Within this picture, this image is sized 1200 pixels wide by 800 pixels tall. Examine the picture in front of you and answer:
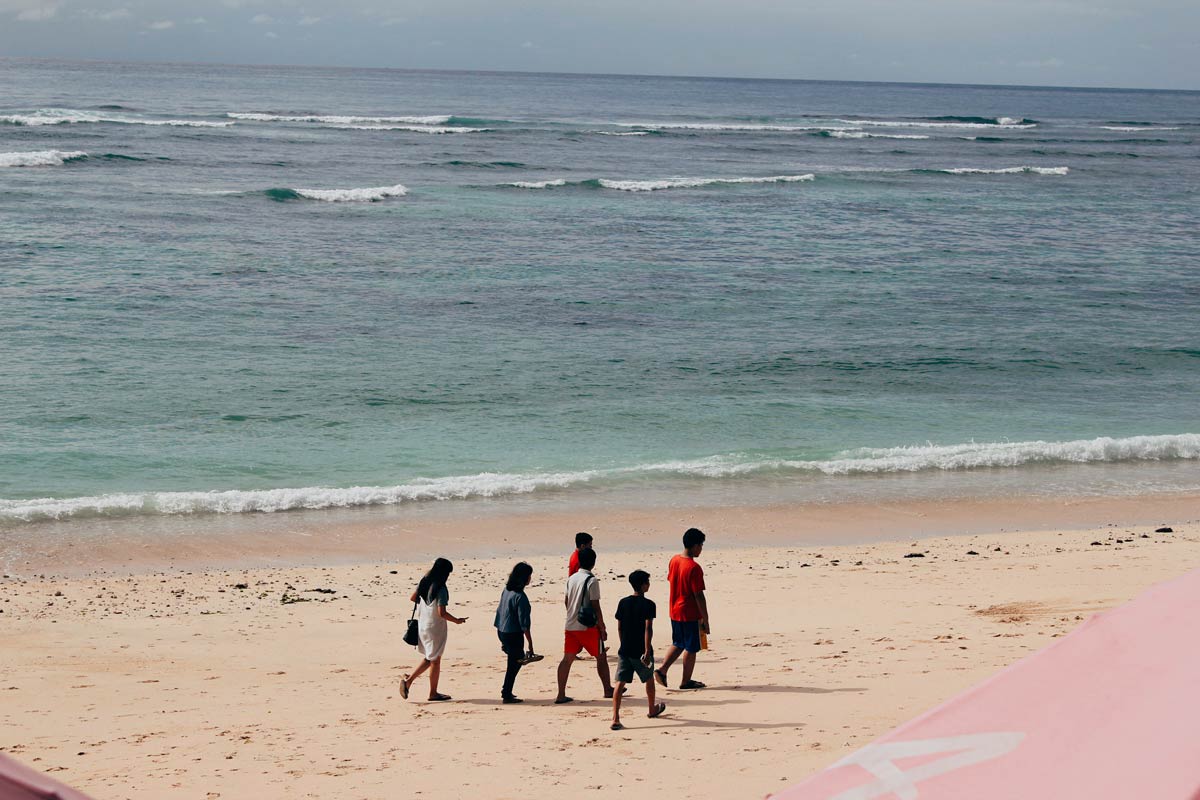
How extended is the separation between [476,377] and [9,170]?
30.9 m

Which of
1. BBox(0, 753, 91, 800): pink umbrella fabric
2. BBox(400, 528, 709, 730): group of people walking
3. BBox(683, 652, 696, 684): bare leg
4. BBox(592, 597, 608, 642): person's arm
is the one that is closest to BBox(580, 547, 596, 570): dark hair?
BBox(400, 528, 709, 730): group of people walking

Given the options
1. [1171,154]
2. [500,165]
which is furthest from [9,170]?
[1171,154]

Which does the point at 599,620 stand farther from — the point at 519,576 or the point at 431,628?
the point at 431,628

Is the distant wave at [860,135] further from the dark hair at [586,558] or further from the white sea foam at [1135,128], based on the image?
the dark hair at [586,558]

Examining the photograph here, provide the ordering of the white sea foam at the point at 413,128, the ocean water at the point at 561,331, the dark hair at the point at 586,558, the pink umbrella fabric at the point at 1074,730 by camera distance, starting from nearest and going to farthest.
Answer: the pink umbrella fabric at the point at 1074,730 < the dark hair at the point at 586,558 < the ocean water at the point at 561,331 < the white sea foam at the point at 413,128

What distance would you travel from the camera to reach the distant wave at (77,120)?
60241 millimetres

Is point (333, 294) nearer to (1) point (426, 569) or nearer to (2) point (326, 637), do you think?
(1) point (426, 569)

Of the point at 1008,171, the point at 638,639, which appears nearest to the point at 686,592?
the point at 638,639

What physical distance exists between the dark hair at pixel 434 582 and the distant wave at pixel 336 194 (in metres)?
34.5

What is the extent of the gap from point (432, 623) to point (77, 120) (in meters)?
61.5

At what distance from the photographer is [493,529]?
52.5 feet

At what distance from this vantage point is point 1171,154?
7456cm

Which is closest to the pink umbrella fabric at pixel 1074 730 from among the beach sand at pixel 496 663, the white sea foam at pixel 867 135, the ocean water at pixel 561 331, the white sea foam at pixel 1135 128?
the beach sand at pixel 496 663

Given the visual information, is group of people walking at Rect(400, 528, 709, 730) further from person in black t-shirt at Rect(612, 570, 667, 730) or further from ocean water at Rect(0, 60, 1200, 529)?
ocean water at Rect(0, 60, 1200, 529)
